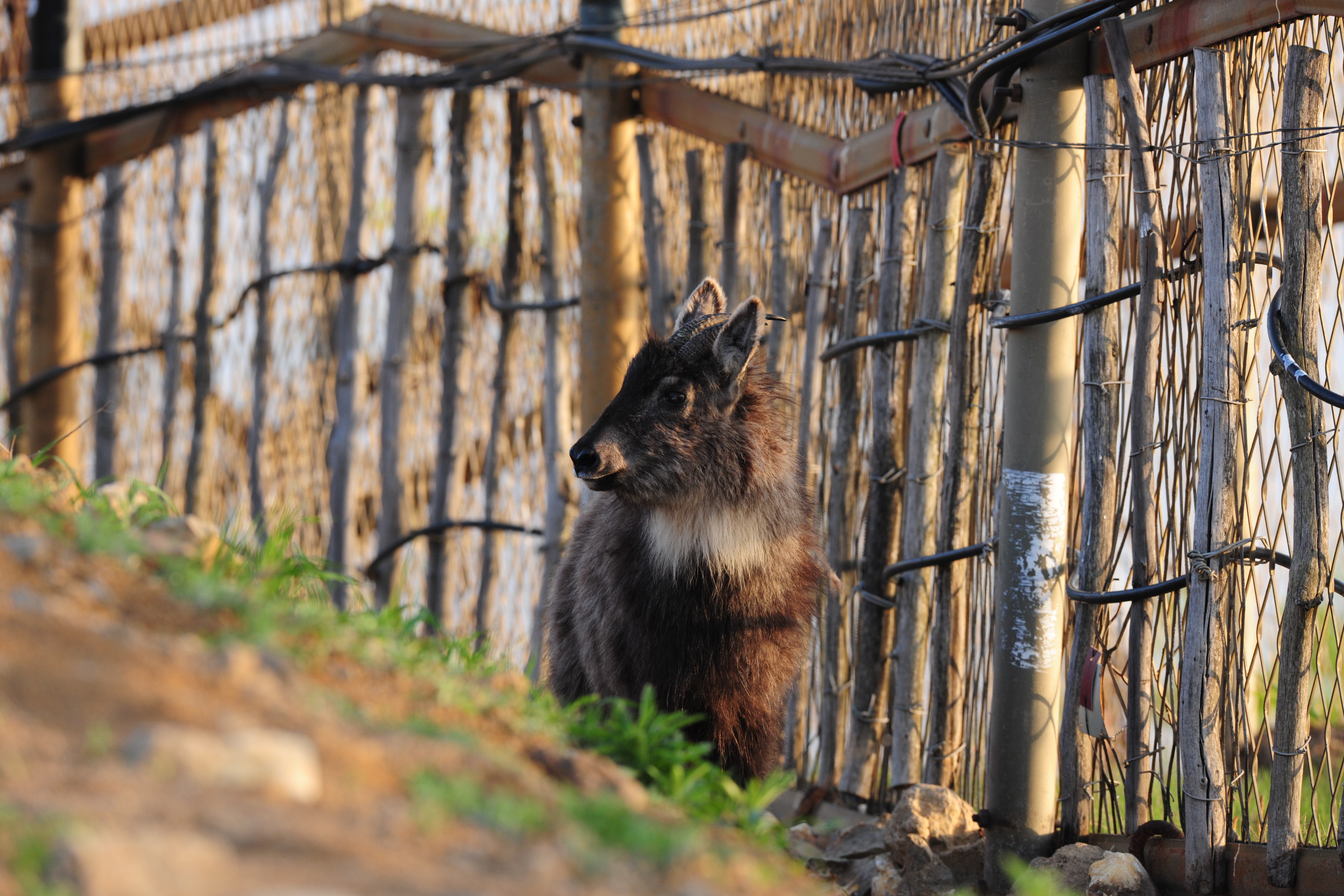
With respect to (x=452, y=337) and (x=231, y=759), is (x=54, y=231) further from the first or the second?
(x=231, y=759)

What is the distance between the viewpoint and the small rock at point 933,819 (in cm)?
396

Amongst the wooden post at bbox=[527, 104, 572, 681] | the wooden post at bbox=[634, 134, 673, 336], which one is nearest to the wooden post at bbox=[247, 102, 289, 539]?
the wooden post at bbox=[527, 104, 572, 681]

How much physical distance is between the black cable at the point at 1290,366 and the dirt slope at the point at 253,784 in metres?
1.98

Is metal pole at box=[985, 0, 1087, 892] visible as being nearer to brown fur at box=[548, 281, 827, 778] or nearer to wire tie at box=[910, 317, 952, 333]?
wire tie at box=[910, 317, 952, 333]

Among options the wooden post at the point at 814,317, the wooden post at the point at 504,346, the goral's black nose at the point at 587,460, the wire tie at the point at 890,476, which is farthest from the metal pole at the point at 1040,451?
the wooden post at the point at 504,346

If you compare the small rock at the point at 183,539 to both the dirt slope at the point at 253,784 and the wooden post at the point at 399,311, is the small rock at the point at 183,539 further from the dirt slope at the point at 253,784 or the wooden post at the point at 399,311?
the wooden post at the point at 399,311

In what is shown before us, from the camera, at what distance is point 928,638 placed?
4.70 meters

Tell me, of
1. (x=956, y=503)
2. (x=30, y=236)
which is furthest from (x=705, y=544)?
(x=30, y=236)

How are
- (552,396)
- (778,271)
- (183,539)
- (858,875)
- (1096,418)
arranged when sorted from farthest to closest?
(552,396)
(778,271)
(858,875)
(1096,418)
(183,539)

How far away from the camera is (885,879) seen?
12.6 feet

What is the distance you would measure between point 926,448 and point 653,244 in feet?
6.99

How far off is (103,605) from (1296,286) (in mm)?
2998

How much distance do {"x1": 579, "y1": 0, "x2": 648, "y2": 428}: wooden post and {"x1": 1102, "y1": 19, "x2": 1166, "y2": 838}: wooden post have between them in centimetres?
295

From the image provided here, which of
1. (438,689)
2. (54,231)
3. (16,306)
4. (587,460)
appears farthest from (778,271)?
(16,306)
